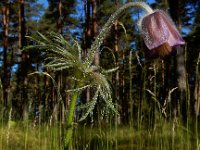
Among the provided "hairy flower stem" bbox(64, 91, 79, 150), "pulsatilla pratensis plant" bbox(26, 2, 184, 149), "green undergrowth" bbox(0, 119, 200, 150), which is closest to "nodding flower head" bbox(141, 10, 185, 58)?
"pulsatilla pratensis plant" bbox(26, 2, 184, 149)

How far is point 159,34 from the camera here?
154 cm

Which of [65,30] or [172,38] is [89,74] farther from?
[65,30]

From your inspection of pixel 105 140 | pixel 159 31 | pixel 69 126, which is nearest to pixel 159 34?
pixel 159 31

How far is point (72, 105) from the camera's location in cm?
Answer: 155

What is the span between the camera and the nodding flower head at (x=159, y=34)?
146cm

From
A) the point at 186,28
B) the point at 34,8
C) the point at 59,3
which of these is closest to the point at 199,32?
the point at 186,28

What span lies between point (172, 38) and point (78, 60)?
15.0 inches

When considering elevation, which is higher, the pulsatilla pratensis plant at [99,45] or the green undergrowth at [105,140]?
the pulsatilla pratensis plant at [99,45]

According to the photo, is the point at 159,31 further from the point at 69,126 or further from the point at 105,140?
the point at 105,140

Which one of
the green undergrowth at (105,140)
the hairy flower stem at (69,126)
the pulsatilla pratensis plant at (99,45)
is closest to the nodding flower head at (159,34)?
the pulsatilla pratensis plant at (99,45)

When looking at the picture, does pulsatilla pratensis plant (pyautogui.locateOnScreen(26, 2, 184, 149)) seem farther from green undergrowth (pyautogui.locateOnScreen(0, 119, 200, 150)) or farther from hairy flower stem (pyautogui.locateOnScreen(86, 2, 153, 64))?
green undergrowth (pyautogui.locateOnScreen(0, 119, 200, 150))

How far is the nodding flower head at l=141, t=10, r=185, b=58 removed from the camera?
4.80 feet

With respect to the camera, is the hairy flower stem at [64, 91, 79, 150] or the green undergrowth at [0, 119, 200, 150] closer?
the hairy flower stem at [64, 91, 79, 150]

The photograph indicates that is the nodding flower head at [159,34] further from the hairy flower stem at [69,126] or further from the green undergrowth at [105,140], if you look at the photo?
the green undergrowth at [105,140]
